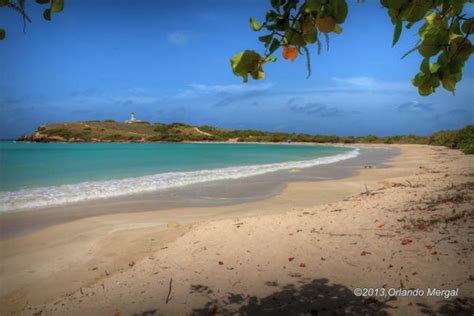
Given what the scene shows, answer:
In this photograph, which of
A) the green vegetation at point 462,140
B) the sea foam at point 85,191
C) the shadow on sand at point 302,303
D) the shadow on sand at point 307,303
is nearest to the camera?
the shadow on sand at point 307,303

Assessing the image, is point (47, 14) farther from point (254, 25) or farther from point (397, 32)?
point (397, 32)

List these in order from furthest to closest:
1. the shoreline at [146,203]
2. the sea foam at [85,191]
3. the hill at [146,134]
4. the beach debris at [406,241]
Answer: the hill at [146,134] < the sea foam at [85,191] < the shoreline at [146,203] < the beach debris at [406,241]

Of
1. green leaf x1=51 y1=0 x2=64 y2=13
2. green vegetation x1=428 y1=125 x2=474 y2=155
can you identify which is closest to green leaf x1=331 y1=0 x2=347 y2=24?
green leaf x1=51 y1=0 x2=64 y2=13

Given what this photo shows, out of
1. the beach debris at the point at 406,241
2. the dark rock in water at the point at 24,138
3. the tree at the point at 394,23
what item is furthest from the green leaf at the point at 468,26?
the dark rock in water at the point at 24,138

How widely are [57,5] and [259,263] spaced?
3.23 meters

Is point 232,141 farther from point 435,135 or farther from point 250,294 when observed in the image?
point 250,294

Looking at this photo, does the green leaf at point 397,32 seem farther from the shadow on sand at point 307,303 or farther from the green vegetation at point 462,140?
the green vegetation at point 462,140

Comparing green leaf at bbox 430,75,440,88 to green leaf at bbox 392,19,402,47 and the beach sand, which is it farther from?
the beach sand

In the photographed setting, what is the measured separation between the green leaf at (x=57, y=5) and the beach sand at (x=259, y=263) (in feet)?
8.26

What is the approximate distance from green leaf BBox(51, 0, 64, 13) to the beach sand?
252 cm

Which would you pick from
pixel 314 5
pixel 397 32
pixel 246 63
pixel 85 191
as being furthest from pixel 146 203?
pixel 397 32

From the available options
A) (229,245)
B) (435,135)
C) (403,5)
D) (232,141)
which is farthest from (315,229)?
(232,141)

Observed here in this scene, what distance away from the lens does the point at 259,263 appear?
3770mm

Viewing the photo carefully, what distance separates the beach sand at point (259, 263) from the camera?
2.92m
